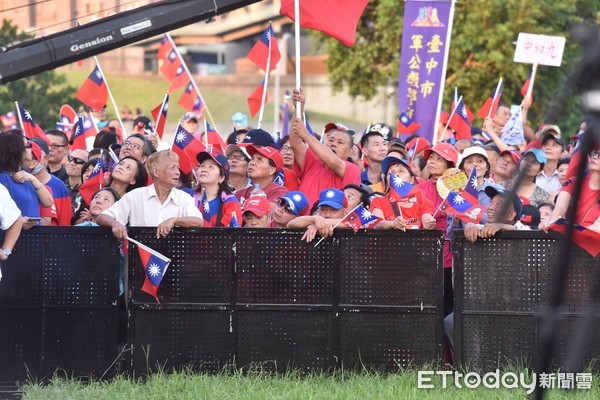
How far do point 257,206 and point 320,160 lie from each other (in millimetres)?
1254

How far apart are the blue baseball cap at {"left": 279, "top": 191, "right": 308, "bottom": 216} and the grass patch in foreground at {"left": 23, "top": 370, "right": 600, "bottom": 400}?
1.36 metres

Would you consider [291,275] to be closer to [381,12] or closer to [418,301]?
[418,301]

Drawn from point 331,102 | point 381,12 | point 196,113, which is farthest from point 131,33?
point 331,102

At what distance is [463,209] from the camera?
927cm

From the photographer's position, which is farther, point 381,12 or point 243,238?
point 381,12

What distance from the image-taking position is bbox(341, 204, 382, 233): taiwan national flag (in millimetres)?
9273

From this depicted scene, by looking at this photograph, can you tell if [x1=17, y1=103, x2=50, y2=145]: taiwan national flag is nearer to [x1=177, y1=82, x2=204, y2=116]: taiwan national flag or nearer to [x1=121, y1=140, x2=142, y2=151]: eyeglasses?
[x1=121, y1=140, x2=142, y2=151]: eyeglasses

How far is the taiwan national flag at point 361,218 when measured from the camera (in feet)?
30.4

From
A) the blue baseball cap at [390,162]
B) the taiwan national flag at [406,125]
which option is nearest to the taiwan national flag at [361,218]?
the blue baseball cap at [390,162]

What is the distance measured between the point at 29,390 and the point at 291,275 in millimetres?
2099

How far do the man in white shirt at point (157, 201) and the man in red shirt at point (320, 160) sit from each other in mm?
1255

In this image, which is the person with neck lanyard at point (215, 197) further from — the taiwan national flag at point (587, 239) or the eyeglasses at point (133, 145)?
the taiwan national flag at point (587, 239)

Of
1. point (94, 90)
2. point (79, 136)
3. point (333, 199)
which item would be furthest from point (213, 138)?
point (333, 199)

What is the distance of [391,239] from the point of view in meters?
9.05
